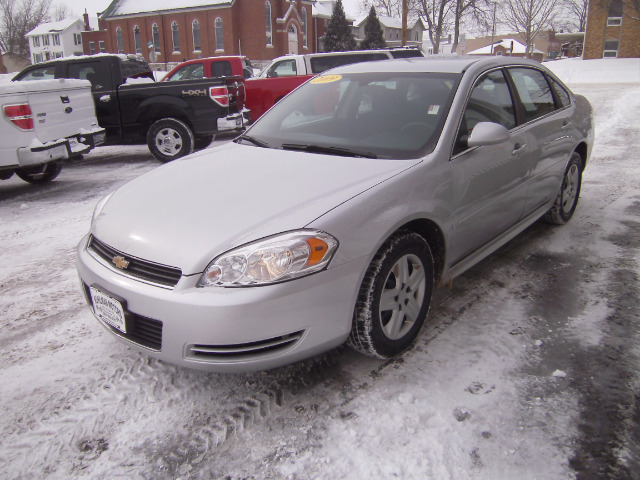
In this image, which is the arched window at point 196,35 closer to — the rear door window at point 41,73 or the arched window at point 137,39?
the arched window at point 137,39

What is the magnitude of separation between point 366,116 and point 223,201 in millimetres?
1318

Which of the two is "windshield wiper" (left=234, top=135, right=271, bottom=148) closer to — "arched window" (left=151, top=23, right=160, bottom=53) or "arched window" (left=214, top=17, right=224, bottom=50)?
"arched window" (left=214, top=17, right=224, bottom=50)

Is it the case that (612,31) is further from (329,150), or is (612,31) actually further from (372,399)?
(372,399)

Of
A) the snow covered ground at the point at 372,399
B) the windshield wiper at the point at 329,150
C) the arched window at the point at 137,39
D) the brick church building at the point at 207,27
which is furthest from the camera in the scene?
the arched window at the point at 137,39

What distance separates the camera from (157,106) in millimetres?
9070

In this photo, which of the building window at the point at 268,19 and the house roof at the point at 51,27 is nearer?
the building window at the point at 268,19

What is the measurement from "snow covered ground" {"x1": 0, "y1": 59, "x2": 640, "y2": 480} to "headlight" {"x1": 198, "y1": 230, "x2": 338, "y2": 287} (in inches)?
27.5

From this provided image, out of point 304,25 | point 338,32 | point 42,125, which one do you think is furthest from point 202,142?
point 304,25

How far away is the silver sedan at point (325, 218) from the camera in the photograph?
2.38 m

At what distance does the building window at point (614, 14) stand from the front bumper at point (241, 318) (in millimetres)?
45051

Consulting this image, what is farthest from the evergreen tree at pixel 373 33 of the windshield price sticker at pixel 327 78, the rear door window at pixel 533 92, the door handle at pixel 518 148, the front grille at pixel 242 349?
the front grille at pixel 242 349

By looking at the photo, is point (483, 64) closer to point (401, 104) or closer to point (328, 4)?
point (401, 104)

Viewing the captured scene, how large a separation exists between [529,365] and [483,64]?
211cm

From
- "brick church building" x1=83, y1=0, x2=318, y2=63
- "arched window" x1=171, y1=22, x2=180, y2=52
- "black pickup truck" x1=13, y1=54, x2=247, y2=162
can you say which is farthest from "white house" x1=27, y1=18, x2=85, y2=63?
"black pickup truck" x1=13, y1=54, x2=247, y2=162
